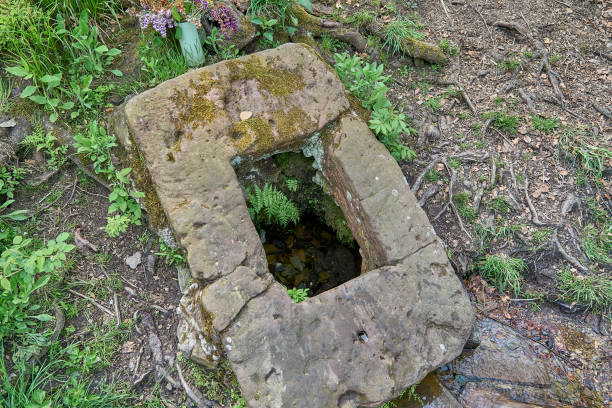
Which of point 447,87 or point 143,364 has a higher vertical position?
point 447,87

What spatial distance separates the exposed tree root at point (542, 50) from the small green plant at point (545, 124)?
1.15ft

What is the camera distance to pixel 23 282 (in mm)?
2896

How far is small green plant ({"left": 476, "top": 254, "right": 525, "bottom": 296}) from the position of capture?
362 centimetres

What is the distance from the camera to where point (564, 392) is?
10.4ft

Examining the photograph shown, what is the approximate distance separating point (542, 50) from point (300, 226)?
137 inches

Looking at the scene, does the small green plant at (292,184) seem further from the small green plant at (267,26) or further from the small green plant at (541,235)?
the small green plant at (541,235)

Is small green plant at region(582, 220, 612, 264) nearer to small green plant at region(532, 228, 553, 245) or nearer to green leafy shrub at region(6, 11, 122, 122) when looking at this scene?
small green plant at region(532, 228, 553, 245)

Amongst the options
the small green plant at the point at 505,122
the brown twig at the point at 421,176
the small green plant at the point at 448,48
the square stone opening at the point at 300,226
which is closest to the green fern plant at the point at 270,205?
the square stone opening at the point at 300,226

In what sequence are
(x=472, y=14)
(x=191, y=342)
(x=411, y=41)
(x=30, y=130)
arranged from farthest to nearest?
(x=472, y=14)
(x=411, y=41)
(x=30, y=130)
(x=191, y=342)

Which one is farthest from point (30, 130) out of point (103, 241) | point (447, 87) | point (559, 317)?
point (559, 317)

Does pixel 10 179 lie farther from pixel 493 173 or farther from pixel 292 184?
pixel 493 173

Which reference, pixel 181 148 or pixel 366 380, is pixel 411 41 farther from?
pixel 366 380

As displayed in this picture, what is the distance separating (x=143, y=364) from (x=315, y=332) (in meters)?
1.32

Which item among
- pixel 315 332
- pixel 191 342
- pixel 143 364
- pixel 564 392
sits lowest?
pixel 564 392
